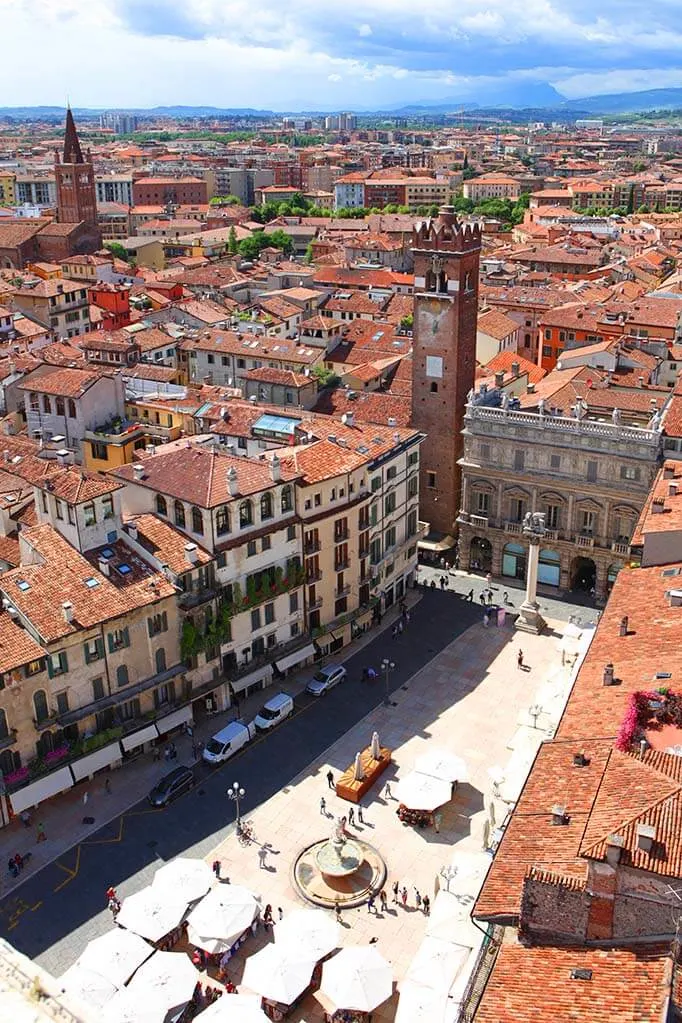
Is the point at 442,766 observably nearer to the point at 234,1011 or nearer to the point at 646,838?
the point at 234,1011

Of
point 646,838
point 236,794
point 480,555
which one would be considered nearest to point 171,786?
point 236,794

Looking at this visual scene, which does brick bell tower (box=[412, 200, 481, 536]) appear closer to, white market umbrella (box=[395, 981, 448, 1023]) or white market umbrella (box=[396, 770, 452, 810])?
white market umbrella (box=[396, 770, 452, 810])

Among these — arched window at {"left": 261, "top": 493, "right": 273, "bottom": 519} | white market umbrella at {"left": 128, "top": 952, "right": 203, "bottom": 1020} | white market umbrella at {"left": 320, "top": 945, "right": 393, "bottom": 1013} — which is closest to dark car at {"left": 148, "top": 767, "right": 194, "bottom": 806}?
white market umbrella at {"left": 128, "top": 952, "right": 203, "bottom": 1020}

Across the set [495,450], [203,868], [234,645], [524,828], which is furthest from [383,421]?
[524,828]

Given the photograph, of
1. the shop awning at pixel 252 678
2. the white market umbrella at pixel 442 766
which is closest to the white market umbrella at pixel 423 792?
the white market umbrella at pixel 442 766

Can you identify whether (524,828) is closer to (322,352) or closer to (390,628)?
(390,628)
